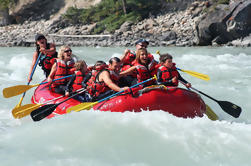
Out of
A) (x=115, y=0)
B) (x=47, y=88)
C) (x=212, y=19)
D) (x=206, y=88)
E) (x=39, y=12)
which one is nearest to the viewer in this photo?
(x=47, y=88)

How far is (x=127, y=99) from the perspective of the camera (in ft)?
12.6

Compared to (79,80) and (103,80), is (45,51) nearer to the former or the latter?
(79,80)

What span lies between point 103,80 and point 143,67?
Result: 652 mm

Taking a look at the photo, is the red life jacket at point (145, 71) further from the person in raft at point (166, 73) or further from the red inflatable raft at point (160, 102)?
the red inflatable raft at point (160, 102)

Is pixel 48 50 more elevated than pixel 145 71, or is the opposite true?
pixel 48 50

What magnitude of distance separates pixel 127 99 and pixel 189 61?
6.65 metres

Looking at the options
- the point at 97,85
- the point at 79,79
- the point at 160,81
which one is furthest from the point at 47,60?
the point at 160,81

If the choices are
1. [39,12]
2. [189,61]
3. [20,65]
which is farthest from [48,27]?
[189,61]

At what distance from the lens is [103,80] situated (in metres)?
4.13

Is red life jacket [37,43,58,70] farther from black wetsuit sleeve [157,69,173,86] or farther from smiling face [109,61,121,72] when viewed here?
black wetsuit sleeve [157,69,173,86]

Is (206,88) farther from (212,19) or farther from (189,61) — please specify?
(212,19)

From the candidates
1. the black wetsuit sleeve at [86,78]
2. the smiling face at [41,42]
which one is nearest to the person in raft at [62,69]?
the black wetsuit sleeve at [86,78]

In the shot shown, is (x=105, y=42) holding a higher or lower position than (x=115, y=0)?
A: lower

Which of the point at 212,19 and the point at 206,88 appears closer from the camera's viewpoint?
the point at 206,88
